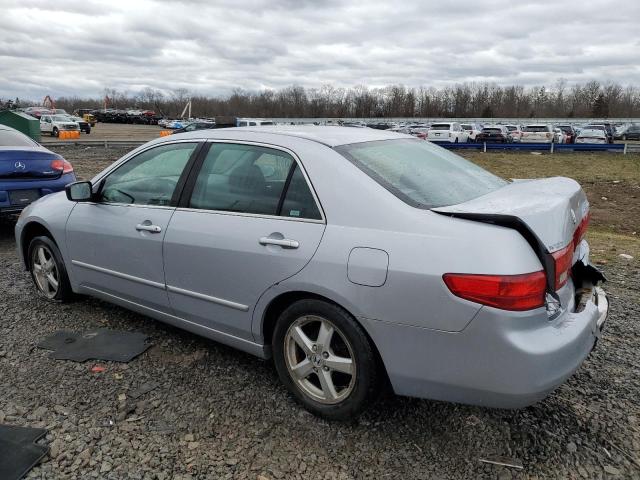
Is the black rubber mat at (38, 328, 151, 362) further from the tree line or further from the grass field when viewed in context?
the tree line

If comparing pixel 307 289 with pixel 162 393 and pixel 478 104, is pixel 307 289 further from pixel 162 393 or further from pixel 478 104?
pixel 478 104

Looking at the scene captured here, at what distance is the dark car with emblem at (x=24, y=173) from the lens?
6434mm

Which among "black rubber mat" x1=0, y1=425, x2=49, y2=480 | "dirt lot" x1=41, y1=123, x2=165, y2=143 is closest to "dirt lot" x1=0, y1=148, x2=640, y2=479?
"black rubber mat" x1=0, y1=425, x2=49, y2=480

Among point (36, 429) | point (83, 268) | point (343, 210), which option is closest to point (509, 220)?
Result: point (343, 210)

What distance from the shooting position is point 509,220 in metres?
2.40

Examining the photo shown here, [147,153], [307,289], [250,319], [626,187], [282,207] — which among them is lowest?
[626,187]

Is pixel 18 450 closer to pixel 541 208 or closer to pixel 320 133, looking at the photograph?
pixel 320 133

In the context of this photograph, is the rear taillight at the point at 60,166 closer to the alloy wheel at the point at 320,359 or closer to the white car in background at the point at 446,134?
the alloy wheel at the point at 320,359

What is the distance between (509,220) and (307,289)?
1.05 m

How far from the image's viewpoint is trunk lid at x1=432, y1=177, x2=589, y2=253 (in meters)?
2.46

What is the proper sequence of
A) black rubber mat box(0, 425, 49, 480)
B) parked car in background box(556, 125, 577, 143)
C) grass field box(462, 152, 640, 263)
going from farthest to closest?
1. parked car in background box(556, 125, 577, 143)
2. grass field box(462, 152, 640, 263)
3. black rubber mat box(0, 425, 49, 480)

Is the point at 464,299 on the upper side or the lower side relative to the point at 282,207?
lower

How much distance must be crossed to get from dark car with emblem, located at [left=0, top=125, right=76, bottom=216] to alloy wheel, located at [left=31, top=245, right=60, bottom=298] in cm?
211

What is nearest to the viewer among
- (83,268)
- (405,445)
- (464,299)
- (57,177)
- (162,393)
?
(464,299)
